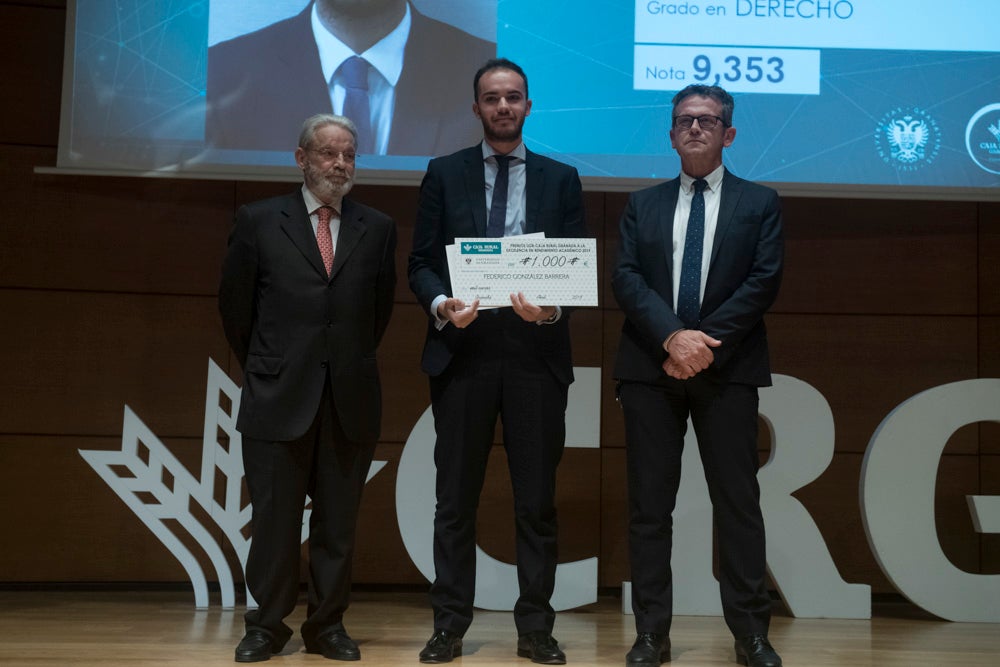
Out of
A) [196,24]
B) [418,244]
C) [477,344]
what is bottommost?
[477,344]

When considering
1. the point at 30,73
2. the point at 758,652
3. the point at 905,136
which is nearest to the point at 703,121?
the point at 758,652

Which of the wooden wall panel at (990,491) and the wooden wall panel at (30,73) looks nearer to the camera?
the wooden wall panel at (30,73)

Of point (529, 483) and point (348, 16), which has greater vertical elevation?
point (348, 16)

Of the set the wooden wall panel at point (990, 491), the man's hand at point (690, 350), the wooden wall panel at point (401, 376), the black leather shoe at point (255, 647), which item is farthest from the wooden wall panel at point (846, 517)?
the black leather shoe at point (255, 647)

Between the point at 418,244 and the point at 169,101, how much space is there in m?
1.68

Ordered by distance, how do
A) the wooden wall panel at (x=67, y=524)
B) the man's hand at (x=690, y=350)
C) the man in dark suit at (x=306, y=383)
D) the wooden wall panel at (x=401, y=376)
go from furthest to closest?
the wooden wall panel at (x=401, y=376) → the wooden wall panel at (x=67, y=524) → the man in dark suit at (x=306, y=383) → the man's hand at (x=690, y=350)

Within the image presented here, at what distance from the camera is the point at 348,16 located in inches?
166

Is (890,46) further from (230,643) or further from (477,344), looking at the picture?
(230,643)

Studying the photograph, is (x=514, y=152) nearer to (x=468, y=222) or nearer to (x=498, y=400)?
(x=468, y=222)

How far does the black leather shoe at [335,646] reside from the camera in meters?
2.92

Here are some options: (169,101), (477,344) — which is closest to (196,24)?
(169,101)

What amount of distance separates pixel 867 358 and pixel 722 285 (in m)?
1.80

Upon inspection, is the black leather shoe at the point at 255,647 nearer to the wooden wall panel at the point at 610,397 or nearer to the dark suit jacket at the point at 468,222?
the dark suit jacket at the point at 468,222

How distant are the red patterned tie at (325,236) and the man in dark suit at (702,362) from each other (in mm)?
863
